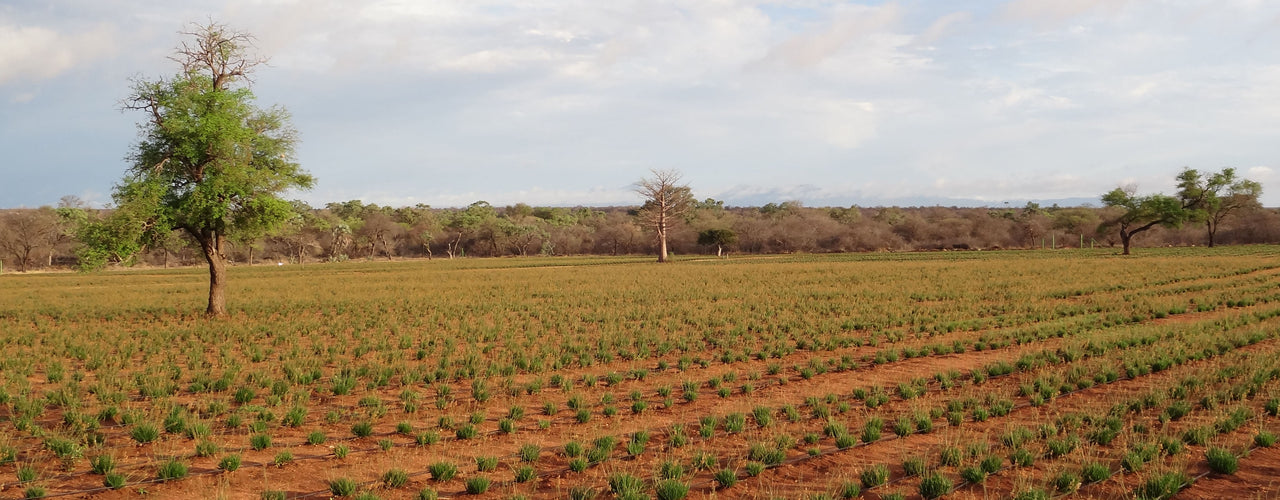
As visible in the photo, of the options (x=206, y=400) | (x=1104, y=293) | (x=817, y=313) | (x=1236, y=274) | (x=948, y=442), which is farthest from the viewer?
(x=1236, y=274)

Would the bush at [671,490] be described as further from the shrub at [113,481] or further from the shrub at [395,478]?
the shrub at [113,481]

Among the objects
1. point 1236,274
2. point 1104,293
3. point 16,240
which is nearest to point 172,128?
point 1104,293

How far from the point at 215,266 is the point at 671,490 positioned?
2179cm

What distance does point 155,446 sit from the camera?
8.88 meters

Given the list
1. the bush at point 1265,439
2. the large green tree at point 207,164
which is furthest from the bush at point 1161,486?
the large green tree at point 207,164

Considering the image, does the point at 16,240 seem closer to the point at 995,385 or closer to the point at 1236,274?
the point at 995,385

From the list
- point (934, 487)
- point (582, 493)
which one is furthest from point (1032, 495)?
point (582, 493)

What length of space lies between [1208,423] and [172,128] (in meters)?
24.5

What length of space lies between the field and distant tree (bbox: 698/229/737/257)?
68.1 m

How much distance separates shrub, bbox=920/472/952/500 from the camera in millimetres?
6949

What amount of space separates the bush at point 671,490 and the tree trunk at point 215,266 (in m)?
20.8

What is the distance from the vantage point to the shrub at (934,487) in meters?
6.95

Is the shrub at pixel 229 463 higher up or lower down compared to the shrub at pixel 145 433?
lower down

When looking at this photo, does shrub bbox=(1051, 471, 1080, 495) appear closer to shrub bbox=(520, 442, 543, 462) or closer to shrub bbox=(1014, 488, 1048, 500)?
shrub bbox=(1014, 488, 1048, 500)
